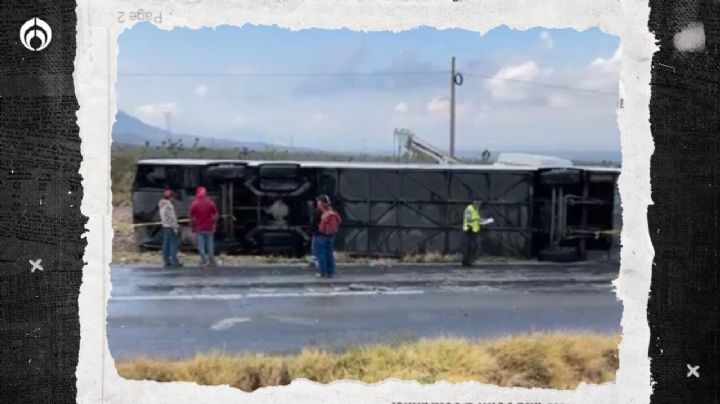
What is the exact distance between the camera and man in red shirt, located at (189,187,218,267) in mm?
3162

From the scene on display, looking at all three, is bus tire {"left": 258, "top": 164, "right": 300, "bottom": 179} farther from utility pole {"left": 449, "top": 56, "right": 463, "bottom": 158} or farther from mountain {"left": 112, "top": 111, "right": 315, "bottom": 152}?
utility pole {"left": 449, "top": 56, "right": 463, "bottom": 158}

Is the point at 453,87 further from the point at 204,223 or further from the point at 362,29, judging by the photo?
the point at 204,223

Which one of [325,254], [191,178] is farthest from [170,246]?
[325,254]

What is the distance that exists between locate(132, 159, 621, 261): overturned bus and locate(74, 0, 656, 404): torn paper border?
21 centimetres

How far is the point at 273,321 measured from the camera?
9.62 feet

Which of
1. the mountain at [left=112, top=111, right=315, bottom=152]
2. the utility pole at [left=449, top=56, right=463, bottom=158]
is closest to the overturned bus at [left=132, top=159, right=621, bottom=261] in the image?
the mountain at [left=112, top=111, right=315, bottom=152]

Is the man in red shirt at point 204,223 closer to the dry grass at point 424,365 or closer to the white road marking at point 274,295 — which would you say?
the white road marking at point 274,295

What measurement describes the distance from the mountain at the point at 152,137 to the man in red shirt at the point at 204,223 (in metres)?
0.26

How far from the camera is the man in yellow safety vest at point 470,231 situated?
3322 mm

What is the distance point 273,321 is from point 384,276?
0.62 m

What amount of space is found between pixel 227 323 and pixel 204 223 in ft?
1.79

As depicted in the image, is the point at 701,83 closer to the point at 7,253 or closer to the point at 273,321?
the point at 273,321

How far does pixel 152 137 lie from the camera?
2793mm

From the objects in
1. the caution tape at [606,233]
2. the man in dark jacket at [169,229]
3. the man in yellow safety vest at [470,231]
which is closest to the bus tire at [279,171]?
the man in dark jacket at [169,229]
